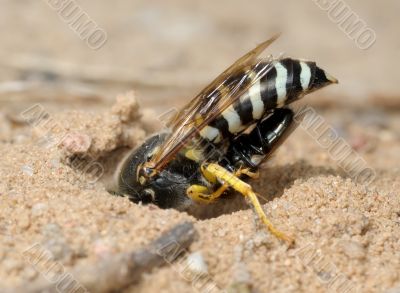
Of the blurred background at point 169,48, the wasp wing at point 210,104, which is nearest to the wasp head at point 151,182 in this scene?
the wasp wing at point 210,104

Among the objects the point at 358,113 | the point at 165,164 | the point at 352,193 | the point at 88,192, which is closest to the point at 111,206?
the point at 88,192

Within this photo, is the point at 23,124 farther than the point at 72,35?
No

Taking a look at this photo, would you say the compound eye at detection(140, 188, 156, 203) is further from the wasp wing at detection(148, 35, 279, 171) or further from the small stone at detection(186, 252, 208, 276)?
the small stone at detection(186, 252, 208, 276)

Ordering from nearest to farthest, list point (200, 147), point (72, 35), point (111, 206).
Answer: point (111, 206) < point (200, 147) < point (72, 35)

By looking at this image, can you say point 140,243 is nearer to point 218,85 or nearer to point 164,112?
point 218,85

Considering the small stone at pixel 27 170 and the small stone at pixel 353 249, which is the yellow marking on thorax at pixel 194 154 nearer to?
the small stone at pixel 27 170

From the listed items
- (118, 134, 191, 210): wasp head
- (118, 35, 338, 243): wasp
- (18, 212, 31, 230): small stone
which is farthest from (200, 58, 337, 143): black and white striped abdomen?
(18, 212, 31, 230): small stone
